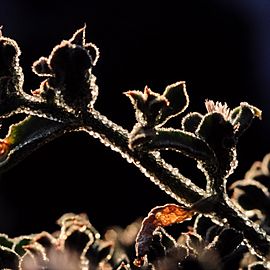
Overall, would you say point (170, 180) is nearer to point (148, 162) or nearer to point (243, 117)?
point (148, 162)

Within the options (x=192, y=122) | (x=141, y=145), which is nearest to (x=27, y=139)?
(x=141, y=145)

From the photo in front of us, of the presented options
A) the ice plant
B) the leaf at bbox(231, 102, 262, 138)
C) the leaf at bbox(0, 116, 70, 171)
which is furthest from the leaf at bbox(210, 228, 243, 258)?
the leaf at bbox(0, 116, 70, 171)

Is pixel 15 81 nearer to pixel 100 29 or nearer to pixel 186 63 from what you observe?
pixel 186 63

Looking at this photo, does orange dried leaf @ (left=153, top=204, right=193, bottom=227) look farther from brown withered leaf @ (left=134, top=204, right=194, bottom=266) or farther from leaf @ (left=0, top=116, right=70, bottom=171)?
leaf @ (left=0, top=116, right=70, bottom=171)

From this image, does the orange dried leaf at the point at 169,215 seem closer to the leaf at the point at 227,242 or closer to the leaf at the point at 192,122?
the leaf at the point at 227,242

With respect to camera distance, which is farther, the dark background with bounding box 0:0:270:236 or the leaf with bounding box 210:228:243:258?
the dark background with bounding box 0:0:270:236

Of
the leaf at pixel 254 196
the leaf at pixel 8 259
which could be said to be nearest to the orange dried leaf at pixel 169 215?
the leaf at pixel 8 259

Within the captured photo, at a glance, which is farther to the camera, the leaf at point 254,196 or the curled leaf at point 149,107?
the leaf at point 254,196
